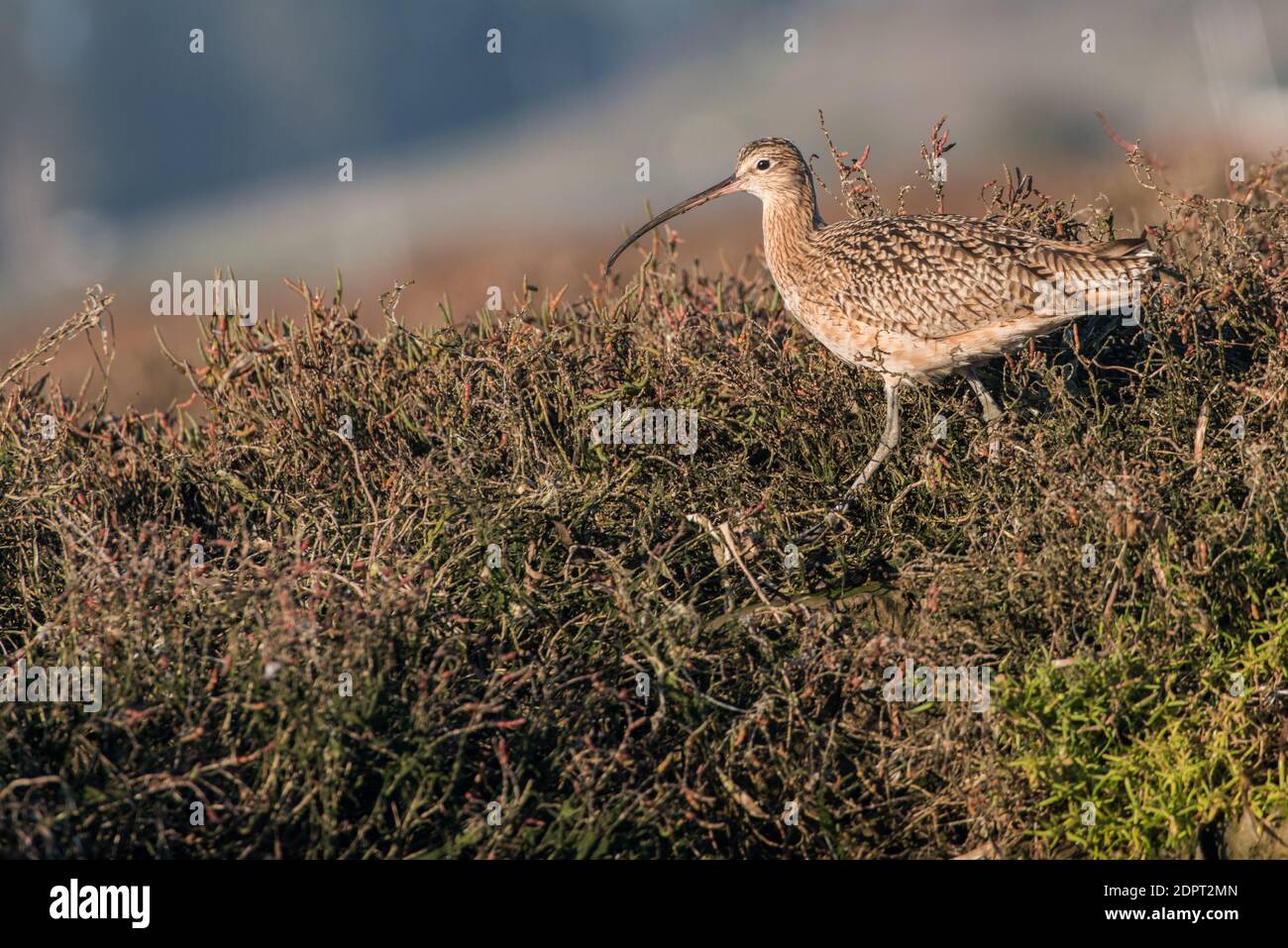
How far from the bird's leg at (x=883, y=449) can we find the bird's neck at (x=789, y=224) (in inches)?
41.6

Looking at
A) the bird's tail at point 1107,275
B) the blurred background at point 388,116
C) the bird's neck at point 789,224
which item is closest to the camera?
the bird's tail at point 1107,275

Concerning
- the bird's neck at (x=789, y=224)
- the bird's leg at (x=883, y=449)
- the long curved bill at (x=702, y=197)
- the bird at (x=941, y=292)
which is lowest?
the bird's leg at (x=883, y=449)

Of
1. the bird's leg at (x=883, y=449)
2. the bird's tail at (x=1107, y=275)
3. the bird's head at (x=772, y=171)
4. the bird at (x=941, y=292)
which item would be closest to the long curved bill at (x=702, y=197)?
the bird's head at (x=772, y=171)

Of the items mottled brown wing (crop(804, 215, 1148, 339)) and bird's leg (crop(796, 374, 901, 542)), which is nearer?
bird's leg (crop(796, 374, 901, 542))

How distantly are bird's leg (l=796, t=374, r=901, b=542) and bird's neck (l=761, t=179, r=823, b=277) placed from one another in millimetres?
1056

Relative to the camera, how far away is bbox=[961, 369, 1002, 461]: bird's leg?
5574mm

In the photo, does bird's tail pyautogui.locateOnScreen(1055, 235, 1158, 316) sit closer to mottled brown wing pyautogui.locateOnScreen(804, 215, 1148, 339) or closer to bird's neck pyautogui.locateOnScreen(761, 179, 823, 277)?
mottled brown wing pyautogui.locateOnScreen(804, 215, 1148, 339)

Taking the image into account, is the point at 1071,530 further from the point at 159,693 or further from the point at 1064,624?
the point at 159,693

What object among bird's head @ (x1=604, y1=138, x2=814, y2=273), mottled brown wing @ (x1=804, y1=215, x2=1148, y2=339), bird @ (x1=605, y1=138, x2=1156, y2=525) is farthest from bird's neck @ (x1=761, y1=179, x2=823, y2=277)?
mottled brown wing @ (x1=804, y1=215, x2=1148, y2=339)

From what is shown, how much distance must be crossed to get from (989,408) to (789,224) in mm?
1678

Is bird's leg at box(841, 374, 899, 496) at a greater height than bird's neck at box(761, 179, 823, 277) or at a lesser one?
lesser

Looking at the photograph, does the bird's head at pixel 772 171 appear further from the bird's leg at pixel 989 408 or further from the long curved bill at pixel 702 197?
the bird's leg at pixel 989 408

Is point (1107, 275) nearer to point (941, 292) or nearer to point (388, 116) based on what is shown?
point (941, 292)

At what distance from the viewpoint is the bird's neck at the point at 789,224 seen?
7168mm
